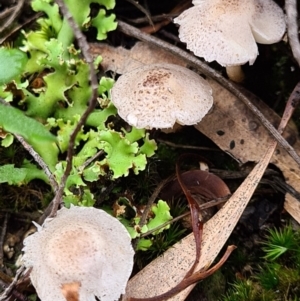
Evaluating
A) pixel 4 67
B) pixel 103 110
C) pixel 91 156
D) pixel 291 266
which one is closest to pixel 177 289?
pixel 291 266

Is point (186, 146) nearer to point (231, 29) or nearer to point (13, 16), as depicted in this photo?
point (231, 29)

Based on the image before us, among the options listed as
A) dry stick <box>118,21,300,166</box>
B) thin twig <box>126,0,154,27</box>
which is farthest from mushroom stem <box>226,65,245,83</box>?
thin twig <box>126,0,154,27</box>

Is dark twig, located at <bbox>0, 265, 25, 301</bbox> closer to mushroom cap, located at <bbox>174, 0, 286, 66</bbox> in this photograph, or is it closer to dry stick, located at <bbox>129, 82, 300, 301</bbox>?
dry stick, located at <bbox>129, 82, 300, 301</bbox>

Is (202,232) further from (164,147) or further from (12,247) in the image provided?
(12,247)

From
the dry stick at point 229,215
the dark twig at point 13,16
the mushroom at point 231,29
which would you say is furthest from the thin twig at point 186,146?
the dark twig at point 13,16

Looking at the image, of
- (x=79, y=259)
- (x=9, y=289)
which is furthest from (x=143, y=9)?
(x=9, y=289)
